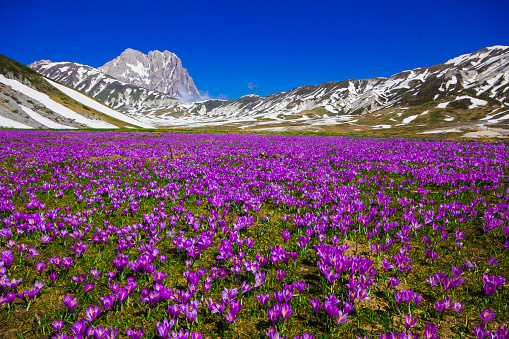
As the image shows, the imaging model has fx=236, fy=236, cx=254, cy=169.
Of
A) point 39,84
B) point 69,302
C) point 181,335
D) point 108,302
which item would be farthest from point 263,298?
point 39,84

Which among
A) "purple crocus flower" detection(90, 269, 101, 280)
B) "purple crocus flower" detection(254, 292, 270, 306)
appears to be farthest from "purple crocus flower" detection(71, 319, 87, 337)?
"purple crocus flower" detection(254, 292, 270, 306)

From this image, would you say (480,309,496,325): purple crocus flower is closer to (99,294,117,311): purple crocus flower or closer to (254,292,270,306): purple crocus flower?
(254,292,270,306): purple crocus flower

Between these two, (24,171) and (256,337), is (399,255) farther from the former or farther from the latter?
(24,171)

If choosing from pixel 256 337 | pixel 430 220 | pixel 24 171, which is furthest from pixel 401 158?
pixel 24 171

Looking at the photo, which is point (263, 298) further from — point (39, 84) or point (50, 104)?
point (39, 84)

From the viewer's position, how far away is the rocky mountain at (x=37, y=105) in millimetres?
71344

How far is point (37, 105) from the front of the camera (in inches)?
3425

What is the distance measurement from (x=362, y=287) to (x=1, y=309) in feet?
15.6

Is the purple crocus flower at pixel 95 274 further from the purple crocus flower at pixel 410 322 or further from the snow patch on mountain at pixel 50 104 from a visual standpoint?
the snow patch on mountain at pixel 50 104

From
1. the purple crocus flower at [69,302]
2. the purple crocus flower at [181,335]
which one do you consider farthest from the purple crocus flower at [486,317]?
the purple crocus flower at [69,302]

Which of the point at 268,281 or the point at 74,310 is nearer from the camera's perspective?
the point at 74,310

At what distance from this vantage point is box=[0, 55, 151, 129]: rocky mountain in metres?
71.3

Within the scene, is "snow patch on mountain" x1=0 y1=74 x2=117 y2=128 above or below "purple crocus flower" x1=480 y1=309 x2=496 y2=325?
above

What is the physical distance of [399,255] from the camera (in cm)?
390
